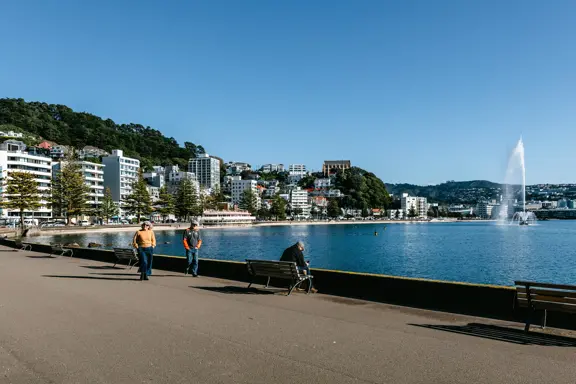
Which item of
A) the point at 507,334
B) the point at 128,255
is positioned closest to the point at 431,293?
the point at 507,334

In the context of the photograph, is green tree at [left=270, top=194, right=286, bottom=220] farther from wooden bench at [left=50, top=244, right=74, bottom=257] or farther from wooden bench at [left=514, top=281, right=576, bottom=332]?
wooden bench at [left=514, top=281, right=576, bottom=332]

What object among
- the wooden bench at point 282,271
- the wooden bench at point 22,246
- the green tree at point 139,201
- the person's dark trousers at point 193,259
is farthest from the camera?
the green tree at point 139,201

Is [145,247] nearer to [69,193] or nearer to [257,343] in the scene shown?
[257,343]

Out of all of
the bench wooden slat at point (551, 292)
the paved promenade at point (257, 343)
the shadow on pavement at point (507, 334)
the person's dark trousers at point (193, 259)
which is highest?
the bench wooden slat at point (551, 292)

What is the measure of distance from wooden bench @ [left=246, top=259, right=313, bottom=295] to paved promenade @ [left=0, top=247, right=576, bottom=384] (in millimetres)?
481

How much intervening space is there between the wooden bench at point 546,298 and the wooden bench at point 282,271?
484cm

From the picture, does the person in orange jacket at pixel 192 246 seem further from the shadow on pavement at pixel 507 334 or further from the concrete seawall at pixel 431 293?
the shadow on pavement at pixel 507 334

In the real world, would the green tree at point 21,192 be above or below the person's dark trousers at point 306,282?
above

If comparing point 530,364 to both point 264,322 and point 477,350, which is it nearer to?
point 477,350

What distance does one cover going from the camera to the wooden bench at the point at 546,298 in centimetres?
744

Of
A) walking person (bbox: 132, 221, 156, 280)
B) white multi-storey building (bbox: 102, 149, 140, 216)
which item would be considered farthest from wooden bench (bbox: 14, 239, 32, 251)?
white multi-storey building (bbox: 102, 149, 140, 216)

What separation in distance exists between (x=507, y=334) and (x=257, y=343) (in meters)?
3.95

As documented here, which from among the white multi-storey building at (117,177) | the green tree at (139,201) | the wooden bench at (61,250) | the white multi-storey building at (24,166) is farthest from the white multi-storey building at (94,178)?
the wooden bench at (61,250)

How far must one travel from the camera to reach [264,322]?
8406mm
